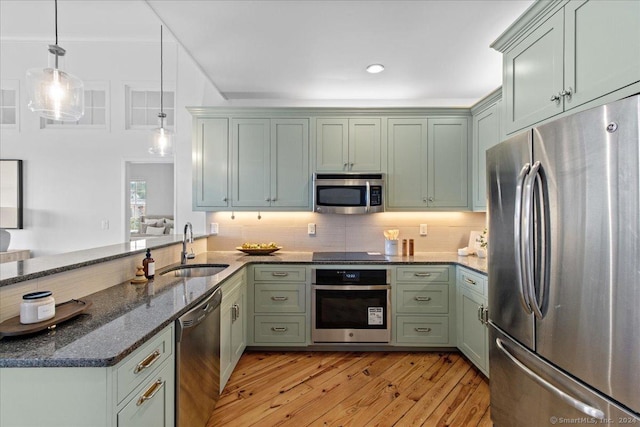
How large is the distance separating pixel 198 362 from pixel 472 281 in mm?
2171

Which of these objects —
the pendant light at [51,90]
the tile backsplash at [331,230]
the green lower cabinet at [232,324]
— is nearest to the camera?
the pendant light at [51,90]

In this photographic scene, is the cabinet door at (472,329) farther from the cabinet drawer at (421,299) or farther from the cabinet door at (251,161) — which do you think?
the cabinet door at (251,161)

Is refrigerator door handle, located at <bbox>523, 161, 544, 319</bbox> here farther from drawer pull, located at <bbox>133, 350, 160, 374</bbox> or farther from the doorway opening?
the doorway opening

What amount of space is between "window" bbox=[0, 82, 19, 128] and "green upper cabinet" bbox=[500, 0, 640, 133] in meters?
5.87

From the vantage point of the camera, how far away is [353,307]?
2.86m

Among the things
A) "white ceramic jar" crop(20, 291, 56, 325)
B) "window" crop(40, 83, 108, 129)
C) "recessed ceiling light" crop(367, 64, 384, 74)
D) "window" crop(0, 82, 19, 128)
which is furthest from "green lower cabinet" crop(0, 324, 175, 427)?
"window" crop(0, 82, 19, 128)

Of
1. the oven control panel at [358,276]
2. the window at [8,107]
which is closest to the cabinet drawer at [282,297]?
the oven control panel at [358,276]

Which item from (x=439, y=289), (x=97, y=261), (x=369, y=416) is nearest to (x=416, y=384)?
(x=369, y=416)

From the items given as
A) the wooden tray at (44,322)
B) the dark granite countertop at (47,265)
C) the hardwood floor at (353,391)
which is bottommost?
the hardwood floor at (353,391)

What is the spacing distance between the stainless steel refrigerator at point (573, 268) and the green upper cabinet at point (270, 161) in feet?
6.62

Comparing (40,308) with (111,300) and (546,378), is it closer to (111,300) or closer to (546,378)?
(111,300)

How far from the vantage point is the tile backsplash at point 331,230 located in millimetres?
3477

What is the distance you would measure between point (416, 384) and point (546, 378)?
1245mm

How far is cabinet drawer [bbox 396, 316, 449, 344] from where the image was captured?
288 centimetres
